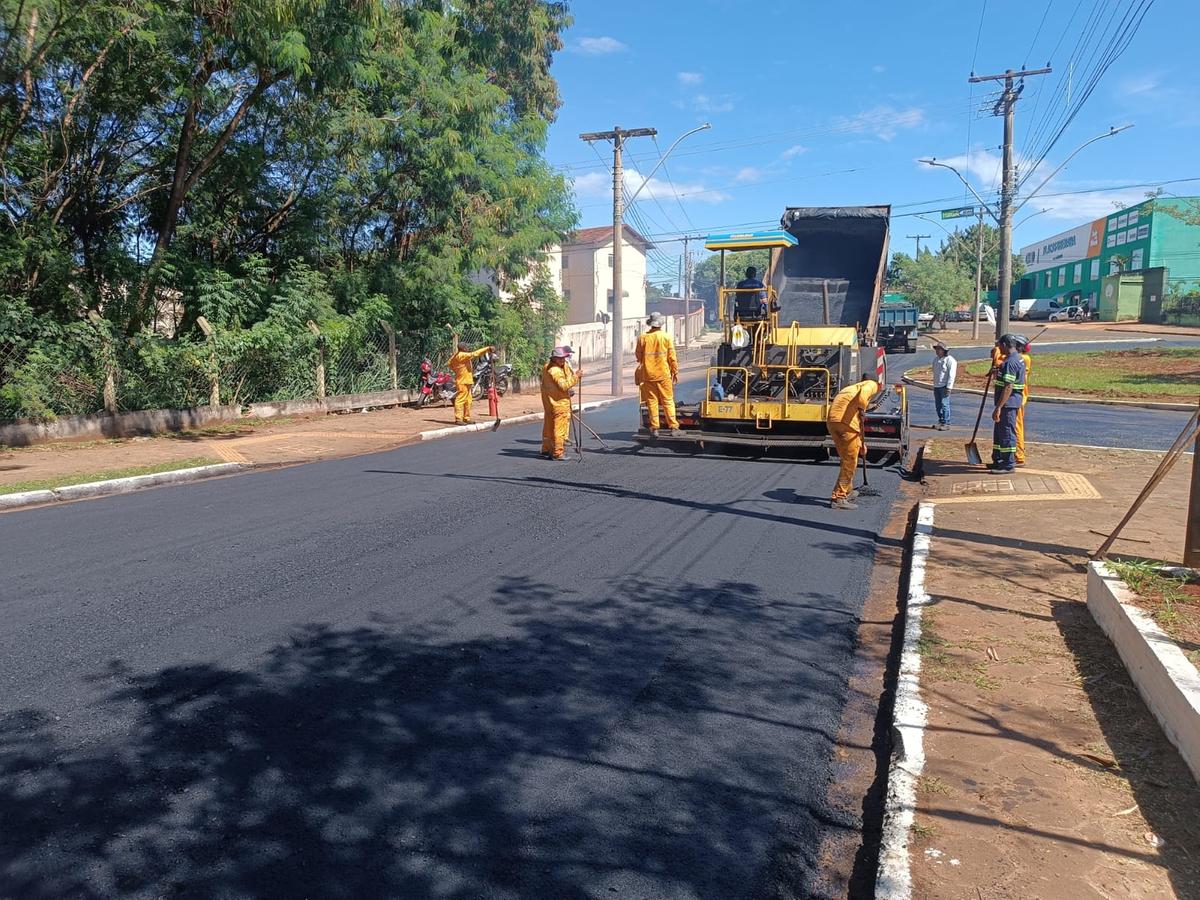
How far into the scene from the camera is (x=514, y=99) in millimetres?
31516

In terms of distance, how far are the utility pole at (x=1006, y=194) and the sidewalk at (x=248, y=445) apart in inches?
541

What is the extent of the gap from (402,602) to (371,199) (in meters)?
15.7

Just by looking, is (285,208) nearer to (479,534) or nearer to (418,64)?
(418,64)

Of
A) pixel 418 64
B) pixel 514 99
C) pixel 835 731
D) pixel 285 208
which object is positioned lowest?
pixel 835 731

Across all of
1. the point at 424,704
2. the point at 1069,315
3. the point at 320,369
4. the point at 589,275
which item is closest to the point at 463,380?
the point at 320,369

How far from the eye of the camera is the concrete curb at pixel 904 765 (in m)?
2.92

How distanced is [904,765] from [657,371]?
28.5ft

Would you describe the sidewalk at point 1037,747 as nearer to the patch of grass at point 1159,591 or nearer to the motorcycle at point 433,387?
the patch of grass at point 1159,591

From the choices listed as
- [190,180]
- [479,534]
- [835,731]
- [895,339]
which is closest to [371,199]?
[190,180]

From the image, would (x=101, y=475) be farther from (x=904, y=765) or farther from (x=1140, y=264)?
(x=1140, y=264)

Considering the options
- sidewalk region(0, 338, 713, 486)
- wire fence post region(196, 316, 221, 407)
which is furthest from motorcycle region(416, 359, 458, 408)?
wire fence post region(196, 316, 221, 407)

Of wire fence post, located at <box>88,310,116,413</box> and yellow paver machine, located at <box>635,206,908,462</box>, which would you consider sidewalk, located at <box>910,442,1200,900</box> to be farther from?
wire fence post, located at <box>88,310,116,413</box>

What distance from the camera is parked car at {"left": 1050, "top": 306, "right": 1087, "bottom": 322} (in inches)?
2335

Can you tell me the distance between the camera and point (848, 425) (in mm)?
8672
